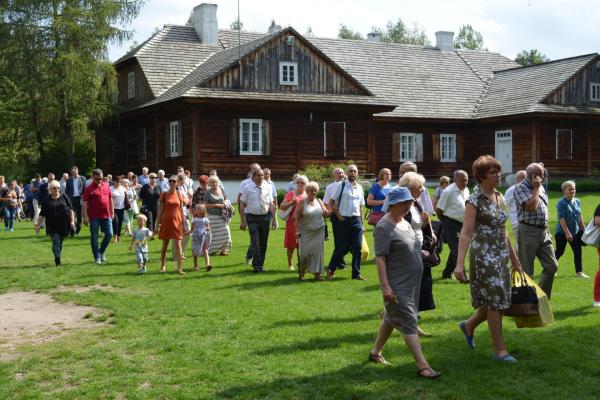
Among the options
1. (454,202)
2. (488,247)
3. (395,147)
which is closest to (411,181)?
(488,247)

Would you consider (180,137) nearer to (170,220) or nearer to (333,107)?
(333,107)

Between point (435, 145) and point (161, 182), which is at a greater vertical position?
point (435, 145)

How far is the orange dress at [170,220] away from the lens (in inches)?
604

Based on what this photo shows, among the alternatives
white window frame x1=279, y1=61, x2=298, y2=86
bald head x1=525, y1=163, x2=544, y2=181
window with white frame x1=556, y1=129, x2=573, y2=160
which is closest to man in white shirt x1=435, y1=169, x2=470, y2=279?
bald head x1=525, y1=163, x2=544, y2=181

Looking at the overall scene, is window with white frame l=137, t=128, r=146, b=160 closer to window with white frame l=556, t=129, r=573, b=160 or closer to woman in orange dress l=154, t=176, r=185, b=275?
window with white frame l=556, t=129, r=573, b=160

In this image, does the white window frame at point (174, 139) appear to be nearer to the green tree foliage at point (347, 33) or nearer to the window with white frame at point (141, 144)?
the window with white frame at point (141, 144)

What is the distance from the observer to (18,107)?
38.2m

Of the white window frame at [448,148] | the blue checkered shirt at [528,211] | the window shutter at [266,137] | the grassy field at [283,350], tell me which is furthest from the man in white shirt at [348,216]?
the white window frame at [448,148]

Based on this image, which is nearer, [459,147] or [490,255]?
[490,255]

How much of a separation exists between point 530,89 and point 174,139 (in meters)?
16.7

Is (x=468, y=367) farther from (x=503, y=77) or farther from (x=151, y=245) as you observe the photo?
(x=503, y=77)

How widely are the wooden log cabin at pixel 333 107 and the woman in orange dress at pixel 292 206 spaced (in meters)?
18.0

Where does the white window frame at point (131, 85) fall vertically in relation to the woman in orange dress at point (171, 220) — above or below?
above

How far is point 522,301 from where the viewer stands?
319 inches
